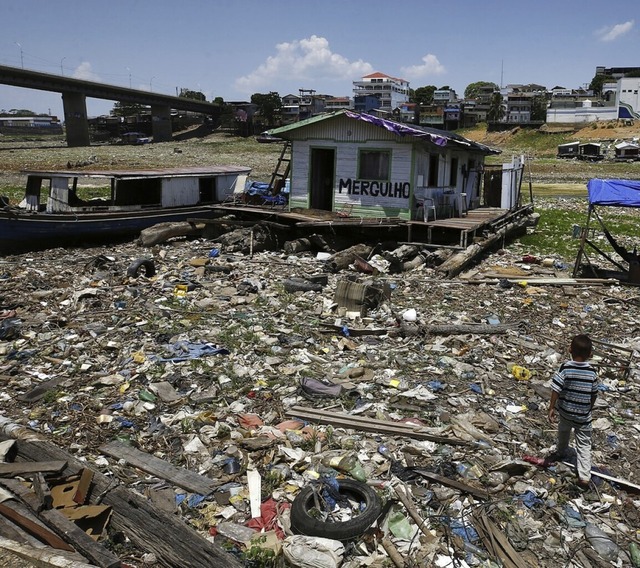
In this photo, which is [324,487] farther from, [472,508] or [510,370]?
[510,370]

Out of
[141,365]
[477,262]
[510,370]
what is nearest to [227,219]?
[477,262]

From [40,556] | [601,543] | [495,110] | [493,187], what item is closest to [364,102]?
[495,110]

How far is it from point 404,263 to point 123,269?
6989 millimetres

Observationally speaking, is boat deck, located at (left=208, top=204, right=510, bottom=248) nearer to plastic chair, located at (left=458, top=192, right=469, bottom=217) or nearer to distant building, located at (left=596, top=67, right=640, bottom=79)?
plastic chair, located at (left=458, top=192, right=469, bottom=217)

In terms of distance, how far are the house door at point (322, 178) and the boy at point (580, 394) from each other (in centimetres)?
1329

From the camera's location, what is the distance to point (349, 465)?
550 centimetres

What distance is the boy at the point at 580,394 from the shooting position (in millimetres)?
5301

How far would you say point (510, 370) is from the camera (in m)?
8.09

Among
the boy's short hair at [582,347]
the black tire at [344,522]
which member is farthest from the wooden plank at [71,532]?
the boy's short hair at [582,347]

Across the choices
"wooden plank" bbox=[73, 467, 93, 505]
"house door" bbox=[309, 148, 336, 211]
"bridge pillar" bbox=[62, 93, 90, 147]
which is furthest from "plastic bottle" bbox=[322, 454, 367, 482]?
"bridge pillar" bbox=[62, 93, 90, 147]

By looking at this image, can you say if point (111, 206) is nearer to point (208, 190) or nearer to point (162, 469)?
point (208, 190)

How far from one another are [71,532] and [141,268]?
956cm

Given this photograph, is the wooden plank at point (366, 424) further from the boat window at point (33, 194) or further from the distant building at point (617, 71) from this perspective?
the distant building at point (617, 71)

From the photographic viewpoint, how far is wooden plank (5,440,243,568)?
402 cm
